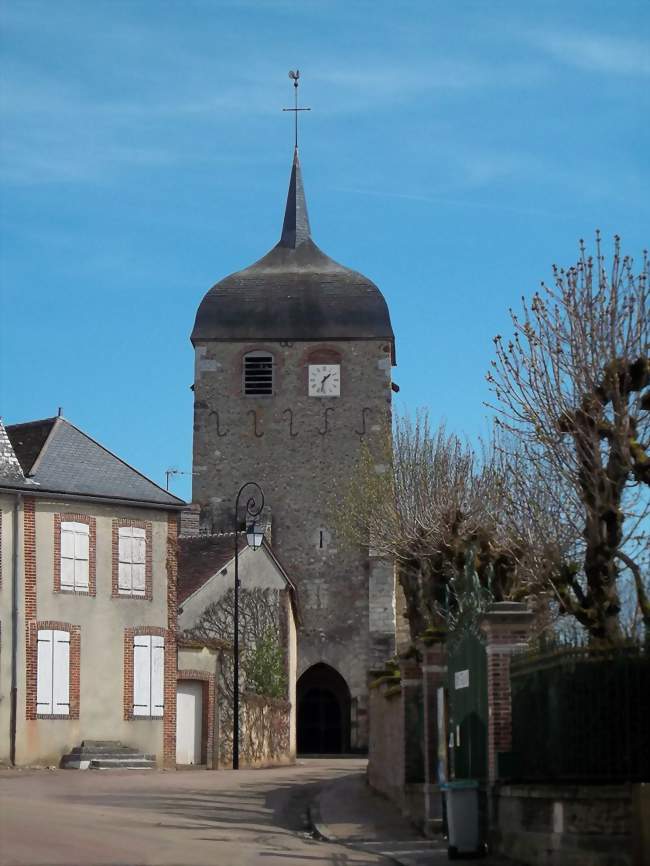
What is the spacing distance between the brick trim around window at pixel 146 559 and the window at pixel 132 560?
0.04 metres

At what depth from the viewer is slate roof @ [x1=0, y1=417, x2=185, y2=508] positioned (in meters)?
31.5

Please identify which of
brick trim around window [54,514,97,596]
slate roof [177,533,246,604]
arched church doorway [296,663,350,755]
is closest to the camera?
brick trim around window [54,514,97,596]

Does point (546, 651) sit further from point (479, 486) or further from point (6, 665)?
point (6, 665)

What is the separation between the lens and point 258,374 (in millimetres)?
51562

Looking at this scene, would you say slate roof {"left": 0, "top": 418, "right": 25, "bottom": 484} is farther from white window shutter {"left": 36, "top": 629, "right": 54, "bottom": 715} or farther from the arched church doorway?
the arched church doorway

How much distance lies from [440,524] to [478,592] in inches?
416

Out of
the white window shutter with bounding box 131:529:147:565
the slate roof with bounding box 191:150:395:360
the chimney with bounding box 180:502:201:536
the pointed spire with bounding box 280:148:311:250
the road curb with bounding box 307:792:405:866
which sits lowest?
the road curb with bounding box 307:792:405:866

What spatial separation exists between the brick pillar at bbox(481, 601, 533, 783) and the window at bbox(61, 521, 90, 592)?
668 inches

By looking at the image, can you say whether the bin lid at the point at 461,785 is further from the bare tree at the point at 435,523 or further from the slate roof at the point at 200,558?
the slate roof at the point at 200,558

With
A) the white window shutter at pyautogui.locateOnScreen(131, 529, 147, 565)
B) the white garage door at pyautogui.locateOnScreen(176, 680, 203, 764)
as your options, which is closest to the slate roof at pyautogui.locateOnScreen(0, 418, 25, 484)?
the white window shutter at pyautogui.locateOnScreen(131, 529, 147, 565)

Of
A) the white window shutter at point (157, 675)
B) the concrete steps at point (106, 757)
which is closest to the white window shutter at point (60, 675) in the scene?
the concrete steps at point (106, 757)

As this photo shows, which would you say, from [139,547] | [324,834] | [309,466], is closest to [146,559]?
[139,547]

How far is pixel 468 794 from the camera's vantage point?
15375 mm

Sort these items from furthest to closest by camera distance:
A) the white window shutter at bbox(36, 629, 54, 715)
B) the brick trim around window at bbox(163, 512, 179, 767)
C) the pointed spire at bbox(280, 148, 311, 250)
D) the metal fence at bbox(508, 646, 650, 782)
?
the pointed spire at bbox(280, 148, 311, 250) < the brick trim around window at bbox(163, 512, 179, 767) < the white window shutter at bbox(36, 629, 54, 715) < the metal fence at bbox(508, 646, 650, 782)
